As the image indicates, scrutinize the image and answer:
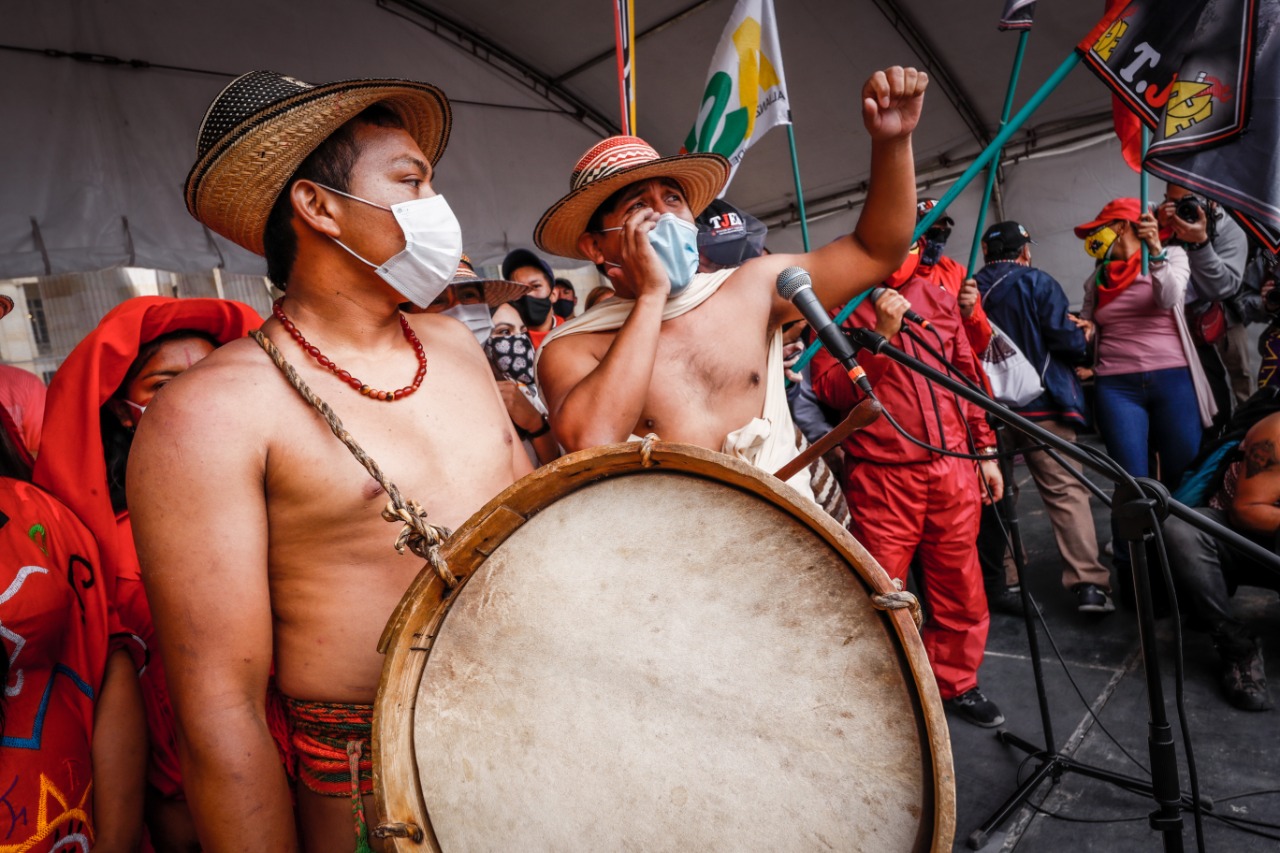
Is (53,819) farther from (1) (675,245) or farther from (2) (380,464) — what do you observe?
(1) (675,245)

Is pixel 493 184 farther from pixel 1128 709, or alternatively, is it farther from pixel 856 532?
pixel 1128 709

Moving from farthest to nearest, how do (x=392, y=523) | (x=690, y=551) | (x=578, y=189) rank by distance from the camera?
(x=578, y=189)
(x=392, y=523)
(x=690, y=551)

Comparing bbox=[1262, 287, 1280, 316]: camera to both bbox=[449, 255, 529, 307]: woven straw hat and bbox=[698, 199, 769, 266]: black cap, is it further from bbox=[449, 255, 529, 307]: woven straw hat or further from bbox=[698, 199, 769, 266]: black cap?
bbox=[449, 255, 529, 307]: woven straw hat

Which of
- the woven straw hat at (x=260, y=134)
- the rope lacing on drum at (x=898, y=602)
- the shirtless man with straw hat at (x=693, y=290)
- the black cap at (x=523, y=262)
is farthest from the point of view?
the black cap at (x=523, y=262)

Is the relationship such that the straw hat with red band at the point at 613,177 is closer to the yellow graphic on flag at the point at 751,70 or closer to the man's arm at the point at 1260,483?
the yellow graphic on flag at the point at 751,70

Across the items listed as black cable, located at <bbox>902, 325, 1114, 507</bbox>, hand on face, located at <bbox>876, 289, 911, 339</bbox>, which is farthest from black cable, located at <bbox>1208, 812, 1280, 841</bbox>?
hand on face, located at <bbox>876, 289, 911, 339</bbox>

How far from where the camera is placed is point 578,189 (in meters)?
2.12

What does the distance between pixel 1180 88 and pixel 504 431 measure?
2.42 metres

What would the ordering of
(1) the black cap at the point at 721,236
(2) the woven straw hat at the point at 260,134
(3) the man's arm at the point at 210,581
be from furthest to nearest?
1. (1) the black cap at the point at 721,236
2. (2) the woven straw hat at the point at 260,134
3. (3) the man's arm at the point at 210,581

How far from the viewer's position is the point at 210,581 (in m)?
1.12

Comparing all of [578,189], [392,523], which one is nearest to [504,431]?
[392,523]

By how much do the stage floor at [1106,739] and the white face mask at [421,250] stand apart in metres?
2.56

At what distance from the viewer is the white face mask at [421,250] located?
136 centimetres

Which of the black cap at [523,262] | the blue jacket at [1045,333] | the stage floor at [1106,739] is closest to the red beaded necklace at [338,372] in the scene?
the stage floor at [1106,739]
